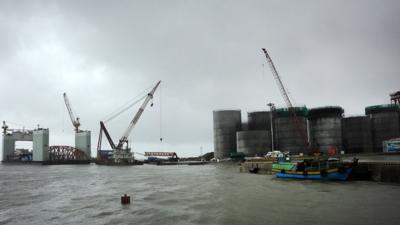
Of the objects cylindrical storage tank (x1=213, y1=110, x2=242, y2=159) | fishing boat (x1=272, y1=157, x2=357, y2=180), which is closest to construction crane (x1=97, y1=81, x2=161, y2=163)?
cylindrical storage tank (x1=213, y1=110, x2=242, y2=159)

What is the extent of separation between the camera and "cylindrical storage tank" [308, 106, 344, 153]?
12912cm

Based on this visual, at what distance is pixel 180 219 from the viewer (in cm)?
2345

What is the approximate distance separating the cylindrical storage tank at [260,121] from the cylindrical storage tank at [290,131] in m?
12.2

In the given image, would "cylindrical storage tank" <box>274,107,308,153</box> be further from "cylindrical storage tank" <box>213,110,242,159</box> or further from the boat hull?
the boat hull

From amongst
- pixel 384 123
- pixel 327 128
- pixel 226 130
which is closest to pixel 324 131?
pixel 327 128

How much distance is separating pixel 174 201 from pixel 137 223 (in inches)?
376

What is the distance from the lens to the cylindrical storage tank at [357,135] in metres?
133

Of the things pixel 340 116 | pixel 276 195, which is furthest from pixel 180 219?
pixel 340 116

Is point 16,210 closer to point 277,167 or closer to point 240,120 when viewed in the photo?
point 277,167

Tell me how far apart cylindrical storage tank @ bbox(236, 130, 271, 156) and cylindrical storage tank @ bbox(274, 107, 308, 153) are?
158 inches

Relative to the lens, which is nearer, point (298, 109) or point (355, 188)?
point (355, 188)

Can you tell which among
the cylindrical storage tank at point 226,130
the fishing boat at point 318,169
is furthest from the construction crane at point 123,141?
the fishing boat at point 318,169

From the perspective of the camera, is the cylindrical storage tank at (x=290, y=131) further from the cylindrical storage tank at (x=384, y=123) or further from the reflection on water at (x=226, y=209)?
the reflection on water at (x=226, y=209)

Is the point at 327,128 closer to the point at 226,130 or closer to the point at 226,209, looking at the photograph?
the point at 226,130
